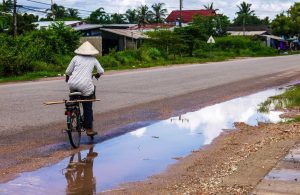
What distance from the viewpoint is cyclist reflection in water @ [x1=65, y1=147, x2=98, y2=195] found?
6.00 m

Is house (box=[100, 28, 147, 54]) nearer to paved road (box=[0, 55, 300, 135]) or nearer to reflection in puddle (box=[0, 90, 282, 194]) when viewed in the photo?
paved road (box=[0, 55, 300, 135])

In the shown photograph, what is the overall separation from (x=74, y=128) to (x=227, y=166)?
9.35ft

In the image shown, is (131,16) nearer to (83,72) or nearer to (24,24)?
(24,24)

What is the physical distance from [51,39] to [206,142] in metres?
24.1

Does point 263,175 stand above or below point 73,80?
below

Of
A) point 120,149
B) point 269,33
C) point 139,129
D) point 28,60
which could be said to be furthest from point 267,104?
point 269,33

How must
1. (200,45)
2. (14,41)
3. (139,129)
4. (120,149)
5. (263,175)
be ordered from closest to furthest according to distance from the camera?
(263,175) < (120,149) < (139,129) < (14,41) < (200,45)

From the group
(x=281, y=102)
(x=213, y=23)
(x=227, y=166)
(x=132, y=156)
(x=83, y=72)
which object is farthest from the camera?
(x=213, y=23)

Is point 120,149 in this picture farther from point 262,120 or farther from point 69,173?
point 262,120

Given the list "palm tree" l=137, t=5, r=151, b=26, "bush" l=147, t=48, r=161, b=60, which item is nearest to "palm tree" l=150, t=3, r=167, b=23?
"palm tree" l=137, t=5, r=151, b=26

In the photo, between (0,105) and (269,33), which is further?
(269,33)

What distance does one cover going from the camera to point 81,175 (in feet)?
22.0

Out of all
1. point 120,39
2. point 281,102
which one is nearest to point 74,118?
point 281,102

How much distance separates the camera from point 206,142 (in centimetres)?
914
